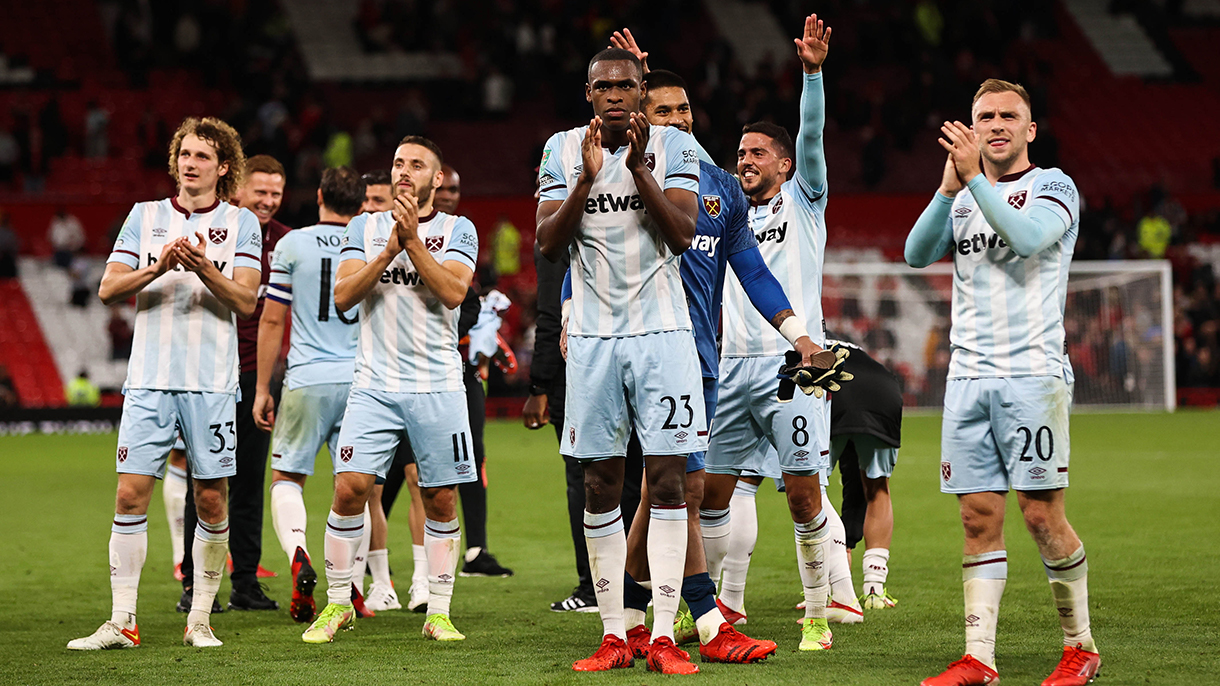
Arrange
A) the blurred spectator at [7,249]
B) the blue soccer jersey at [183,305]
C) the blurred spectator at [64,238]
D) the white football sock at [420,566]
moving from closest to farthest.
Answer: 1. the blue soccer jersey at [183,305]
2. the white football sock at [420,566]
3. the blurred spectator at [7,249]
4. the blurred spectator at [64,238]

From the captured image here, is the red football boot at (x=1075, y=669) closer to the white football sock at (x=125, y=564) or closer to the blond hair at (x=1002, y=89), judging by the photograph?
the blond hair at (x=1002, y=89)

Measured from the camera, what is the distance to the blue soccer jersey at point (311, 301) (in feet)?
23.2

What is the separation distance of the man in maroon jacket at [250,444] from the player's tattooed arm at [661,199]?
123 inches

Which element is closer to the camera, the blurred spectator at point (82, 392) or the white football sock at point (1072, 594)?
the white football sock at point (1072, 594)

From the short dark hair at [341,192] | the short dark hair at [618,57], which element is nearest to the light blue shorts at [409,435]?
the short dark hair at [341,192]

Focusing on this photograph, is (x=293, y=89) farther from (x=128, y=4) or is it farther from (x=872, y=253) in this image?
(x=872, y=253)

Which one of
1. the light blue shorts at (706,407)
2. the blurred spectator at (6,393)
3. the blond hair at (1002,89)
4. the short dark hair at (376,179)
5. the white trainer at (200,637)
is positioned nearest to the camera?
the blond hair at (1002,89)

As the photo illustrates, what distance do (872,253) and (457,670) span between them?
21026 mm

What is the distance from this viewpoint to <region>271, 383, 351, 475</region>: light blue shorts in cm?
702

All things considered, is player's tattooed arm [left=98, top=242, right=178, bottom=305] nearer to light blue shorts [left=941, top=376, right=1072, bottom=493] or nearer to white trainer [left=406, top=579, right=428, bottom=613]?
white trainer [left=406, top=579, right=428, bottom=613]

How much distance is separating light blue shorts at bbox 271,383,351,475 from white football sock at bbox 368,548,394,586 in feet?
2.04

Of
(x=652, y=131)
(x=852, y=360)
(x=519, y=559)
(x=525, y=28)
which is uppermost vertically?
(x=525, y=28)

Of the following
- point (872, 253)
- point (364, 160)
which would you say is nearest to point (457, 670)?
point (872, 253)

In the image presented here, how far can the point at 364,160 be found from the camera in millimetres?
27531
